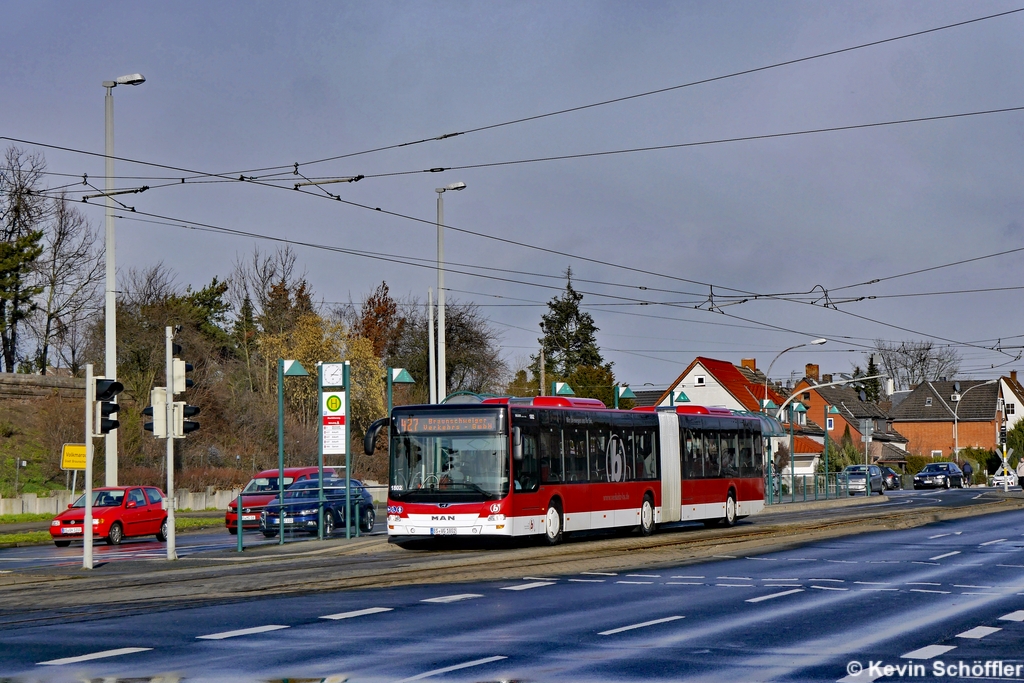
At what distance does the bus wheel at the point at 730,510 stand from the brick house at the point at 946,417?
94.3 m

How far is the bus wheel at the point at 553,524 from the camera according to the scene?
2533 centimetres

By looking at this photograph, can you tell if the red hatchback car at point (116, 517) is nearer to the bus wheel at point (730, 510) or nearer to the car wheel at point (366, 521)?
the car wheel at point (366, 521)

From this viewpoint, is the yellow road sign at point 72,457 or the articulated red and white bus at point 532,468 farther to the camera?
the yellow road sign at point 72,457

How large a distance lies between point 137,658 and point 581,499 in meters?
16.5

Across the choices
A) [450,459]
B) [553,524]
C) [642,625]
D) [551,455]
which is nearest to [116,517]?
[450,459]

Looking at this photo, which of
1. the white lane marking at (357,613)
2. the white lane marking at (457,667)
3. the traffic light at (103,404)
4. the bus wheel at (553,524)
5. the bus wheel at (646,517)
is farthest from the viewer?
the bus wheel at (646,517)

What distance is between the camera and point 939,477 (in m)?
76.9

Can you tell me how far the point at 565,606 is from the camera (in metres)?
15.0

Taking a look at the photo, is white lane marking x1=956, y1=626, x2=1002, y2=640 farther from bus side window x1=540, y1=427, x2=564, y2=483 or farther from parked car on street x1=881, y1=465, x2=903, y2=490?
parked car on street x1=881, y1=465, x2=903, y2=490

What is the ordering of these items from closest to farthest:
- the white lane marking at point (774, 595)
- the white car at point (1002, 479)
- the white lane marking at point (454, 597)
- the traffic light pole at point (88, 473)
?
the white lane marking at point (454, 597), the white lane marking at point (774, 595), the traffic light pole at point (88, 473), the white car at point (1002, 479)

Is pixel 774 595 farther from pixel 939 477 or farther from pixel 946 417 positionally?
pixel 946 417

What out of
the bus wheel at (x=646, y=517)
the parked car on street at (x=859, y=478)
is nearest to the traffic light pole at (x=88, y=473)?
the bus wheel at (x=646, y=517)

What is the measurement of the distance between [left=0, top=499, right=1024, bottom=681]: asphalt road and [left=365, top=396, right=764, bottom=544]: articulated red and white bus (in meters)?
4.86

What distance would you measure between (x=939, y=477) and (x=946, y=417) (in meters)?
49.2
